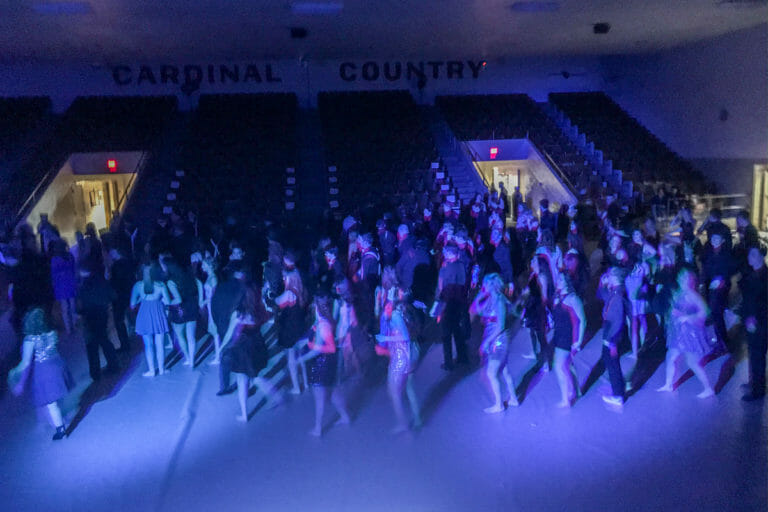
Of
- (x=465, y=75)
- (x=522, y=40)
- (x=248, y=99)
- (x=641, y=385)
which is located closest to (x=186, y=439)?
(x=641, y=385)

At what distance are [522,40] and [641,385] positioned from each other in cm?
1291

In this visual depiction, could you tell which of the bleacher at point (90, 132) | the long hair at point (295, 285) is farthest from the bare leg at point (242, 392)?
the bleacher at point (90, 132)

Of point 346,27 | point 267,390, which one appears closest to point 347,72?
point 346,27

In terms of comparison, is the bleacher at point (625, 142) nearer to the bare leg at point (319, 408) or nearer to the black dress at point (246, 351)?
the bare leg at point (319, 408)

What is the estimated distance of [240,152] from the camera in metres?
18.3

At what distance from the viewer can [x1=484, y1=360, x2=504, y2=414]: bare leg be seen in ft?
17.8

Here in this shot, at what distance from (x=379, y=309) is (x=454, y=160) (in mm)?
13371

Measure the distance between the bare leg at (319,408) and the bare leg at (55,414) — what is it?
7.62 ft

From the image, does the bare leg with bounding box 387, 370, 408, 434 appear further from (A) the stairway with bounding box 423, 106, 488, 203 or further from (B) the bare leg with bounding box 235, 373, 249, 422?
(A) the stairway with bounding box 423, 106, 488, 203

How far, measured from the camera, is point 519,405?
5.87 metres

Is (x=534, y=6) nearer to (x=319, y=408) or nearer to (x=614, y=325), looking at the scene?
(x=614, y=325)

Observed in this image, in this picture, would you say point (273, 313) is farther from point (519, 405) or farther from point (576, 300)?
point (576, 300)

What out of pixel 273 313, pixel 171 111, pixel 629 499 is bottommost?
pixel 629 499

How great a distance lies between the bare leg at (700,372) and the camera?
5.63 m
